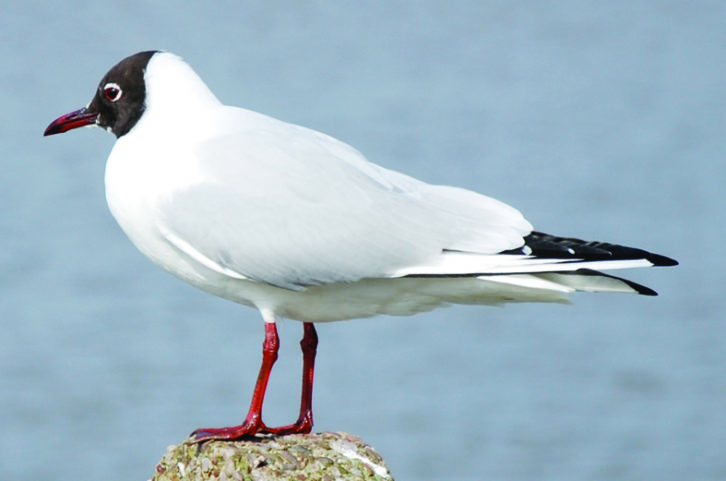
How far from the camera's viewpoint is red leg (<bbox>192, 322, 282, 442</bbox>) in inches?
184

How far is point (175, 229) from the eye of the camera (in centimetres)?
464

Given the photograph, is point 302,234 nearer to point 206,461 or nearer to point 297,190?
point 297,190

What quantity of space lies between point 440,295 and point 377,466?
2.24 feet

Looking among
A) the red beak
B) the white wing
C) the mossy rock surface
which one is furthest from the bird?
the red beak

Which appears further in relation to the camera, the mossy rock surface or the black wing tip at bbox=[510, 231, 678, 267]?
the black wing tip at bbox=[510, 231, 678, 267]

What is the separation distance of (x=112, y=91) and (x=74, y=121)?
0.84 ft

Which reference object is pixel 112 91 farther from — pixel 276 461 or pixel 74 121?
pixel 276 461

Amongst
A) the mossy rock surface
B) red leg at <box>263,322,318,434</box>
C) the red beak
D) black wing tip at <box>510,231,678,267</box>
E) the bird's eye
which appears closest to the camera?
the mossy rock surface

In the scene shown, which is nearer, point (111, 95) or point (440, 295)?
point (440, 295)

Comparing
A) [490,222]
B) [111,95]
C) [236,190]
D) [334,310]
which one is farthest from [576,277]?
[111,95]

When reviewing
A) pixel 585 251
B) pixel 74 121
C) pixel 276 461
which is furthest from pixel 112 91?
pixel 585 251

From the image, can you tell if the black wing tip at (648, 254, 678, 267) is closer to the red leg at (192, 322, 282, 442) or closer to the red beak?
the red leg at (192, 322, 282, 442)

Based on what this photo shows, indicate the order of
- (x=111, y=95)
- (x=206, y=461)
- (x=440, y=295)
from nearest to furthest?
(x=206, y=461), (x=440, y=295), (x=111, y=95)

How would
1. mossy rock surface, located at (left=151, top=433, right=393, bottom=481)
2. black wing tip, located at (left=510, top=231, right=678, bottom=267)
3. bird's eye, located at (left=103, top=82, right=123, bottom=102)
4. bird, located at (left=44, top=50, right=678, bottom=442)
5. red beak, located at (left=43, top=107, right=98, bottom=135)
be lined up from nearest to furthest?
mossy rock surface, located at (left=151, top=433, right=393, bottom=481) → black wing tip, located at (left=510, top=231, right=678, bottom=267) → bird, located at (left=44, top=50, right=678, bottom=442) → bird's eye, located at (left=103, top=82, right=123, bottom=102) → red beak, located at (left=43, top=107, right=98, bottom=135)
